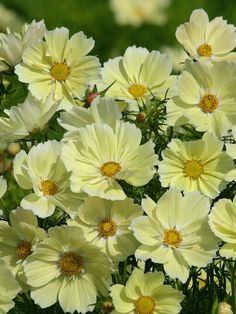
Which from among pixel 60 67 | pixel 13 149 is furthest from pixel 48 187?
pixel 13 149

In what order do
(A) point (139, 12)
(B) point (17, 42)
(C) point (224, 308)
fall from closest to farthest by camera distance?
(C) point (224, 308), (B) point (17, 42), (A) point (139, 12)

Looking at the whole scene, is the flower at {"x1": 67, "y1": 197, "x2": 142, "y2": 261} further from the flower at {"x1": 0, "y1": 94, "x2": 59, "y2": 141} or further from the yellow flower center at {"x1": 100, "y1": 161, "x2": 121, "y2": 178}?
the flower at {"x1": 0, "y1": 94, "x2": 59, "y2": 141}

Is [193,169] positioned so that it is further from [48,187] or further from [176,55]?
[176,55]

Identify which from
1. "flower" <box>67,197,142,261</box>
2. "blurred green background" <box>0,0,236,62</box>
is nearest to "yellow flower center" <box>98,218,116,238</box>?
"flower" <box>67,197,142,261</box>

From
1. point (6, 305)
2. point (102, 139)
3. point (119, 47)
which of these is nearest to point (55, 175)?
point (102, 139)

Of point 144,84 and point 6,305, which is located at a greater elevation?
point 144,84

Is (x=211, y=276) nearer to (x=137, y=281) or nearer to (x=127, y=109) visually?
(x=137, y=281)

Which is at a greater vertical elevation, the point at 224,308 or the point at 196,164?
the point at 196,164
